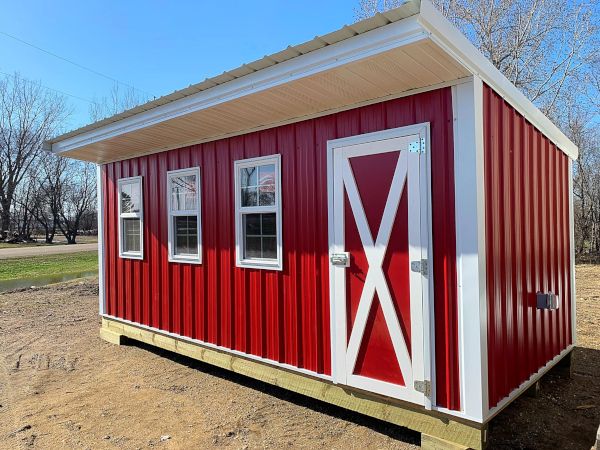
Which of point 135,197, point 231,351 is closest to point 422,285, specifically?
point 231,351

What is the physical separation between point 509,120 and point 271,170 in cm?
216

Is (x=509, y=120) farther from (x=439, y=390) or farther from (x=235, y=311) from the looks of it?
(x=235, y=311)

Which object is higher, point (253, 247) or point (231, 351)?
point (253, 247)

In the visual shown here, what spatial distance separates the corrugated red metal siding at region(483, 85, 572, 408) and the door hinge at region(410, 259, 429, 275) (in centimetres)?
42

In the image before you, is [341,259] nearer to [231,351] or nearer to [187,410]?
[231,351]

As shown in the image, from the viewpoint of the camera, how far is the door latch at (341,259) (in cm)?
337

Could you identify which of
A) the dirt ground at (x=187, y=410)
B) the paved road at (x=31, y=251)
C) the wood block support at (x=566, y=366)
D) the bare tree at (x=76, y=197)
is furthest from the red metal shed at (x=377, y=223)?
the bare tree at (x=76, y=197)

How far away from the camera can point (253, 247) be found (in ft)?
14.0

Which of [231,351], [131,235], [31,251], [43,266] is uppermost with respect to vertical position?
[131,235]

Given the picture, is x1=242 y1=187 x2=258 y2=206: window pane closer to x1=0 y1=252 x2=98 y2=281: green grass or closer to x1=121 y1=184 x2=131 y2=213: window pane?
x1=121 y1=184 x2=131 y2=213: window pane

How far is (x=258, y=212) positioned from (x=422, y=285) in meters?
1.87

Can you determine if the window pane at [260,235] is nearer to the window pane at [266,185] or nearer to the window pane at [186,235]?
the window pane at [266,185]

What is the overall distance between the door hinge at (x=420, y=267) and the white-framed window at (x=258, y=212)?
138cm

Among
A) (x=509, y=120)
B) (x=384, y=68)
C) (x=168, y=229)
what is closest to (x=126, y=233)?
(x=168, y=229)
